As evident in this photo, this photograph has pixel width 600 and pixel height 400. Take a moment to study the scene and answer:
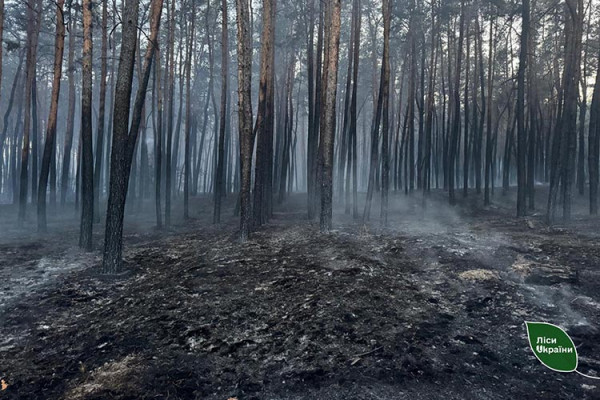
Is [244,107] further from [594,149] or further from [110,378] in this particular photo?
[594,149]

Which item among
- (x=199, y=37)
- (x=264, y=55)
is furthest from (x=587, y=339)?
(x=199, y=37)

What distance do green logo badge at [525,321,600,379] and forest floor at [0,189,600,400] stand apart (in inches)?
4.6

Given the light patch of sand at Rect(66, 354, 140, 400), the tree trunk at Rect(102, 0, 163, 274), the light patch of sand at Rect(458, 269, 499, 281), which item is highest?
the tree trunk at Rect(102, 0, 163, 274)

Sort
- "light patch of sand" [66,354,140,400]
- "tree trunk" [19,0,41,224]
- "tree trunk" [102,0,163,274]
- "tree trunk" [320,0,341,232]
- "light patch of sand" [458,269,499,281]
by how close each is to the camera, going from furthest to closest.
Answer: "tree trunk" [19,0,41,224], "tree trunk" [320,0,341,232], "tree trunk" [102,0,163,274], "light patch of sand" [458,269,499,281], "light patch of sand" [66,354,140,400]

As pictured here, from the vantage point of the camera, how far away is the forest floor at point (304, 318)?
151 inches

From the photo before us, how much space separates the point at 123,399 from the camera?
362 cm

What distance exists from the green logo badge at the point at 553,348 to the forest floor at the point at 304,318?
12 centimetres

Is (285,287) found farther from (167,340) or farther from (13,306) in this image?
(13,306)

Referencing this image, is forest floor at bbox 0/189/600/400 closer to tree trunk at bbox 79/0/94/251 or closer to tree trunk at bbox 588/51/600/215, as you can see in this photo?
tree trunk at bbox 79/0/94/251

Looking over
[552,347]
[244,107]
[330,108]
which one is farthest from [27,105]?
[552,347]

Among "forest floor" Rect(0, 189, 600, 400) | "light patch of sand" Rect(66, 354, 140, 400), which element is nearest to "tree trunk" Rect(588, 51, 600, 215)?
"forest floor" Rect(0, 189, 600, 400)

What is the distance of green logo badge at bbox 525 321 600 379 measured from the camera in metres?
3.95

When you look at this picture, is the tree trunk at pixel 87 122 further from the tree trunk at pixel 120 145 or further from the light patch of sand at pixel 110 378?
the light patch of sand at pixel 110 378

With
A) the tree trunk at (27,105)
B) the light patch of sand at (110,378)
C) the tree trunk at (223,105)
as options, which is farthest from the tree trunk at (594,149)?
the tree trunk at (27,105)
